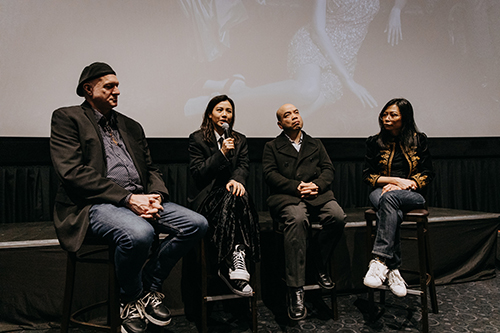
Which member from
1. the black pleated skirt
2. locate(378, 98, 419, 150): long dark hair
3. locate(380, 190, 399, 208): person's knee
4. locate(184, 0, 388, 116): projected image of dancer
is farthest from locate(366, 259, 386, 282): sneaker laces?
locate(184, 0, 388, 116): projected image of dancer

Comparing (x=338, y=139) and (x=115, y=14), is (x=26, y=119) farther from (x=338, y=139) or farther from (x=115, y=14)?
(x=338, y=139)

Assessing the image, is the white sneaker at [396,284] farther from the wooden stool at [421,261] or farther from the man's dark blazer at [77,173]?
the man's dark blazer at [77,173]

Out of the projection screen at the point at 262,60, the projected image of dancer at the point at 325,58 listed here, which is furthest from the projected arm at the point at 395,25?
the projected image of dancer at the point at 325,58

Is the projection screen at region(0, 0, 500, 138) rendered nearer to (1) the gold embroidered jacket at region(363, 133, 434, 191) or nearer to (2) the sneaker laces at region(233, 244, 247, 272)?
(1) the gold embroidered jacket at region(363, 133, 434, 191)

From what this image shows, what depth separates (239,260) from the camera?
184cm

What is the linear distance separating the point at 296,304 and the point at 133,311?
0.83 m

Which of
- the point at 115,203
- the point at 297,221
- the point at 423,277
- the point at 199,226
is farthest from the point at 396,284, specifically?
the point at 115,203

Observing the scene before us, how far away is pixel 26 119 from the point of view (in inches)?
102

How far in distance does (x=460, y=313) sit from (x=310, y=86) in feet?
6.85

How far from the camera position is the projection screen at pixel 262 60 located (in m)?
2.61

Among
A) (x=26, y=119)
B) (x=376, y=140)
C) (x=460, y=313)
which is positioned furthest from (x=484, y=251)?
(x=26, y=119)

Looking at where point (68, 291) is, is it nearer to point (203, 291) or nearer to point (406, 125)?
point (203, 291)

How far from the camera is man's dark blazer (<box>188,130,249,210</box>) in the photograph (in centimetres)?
201

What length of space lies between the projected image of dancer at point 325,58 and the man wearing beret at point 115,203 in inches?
59.4
